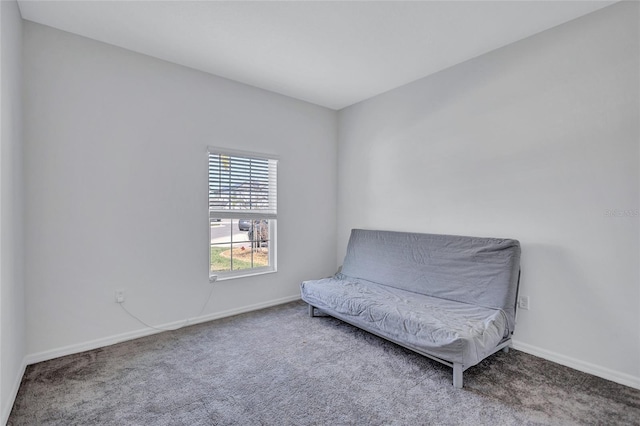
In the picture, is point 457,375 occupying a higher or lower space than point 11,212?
lower

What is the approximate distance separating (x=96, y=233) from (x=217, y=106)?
172 centimetres

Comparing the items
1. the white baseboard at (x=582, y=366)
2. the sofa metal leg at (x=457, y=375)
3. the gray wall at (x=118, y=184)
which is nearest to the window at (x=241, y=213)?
the gray wall at (x=118, y=184)

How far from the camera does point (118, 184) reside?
2.73m

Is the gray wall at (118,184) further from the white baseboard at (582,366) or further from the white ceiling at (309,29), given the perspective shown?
the white baseboard at (582,366)

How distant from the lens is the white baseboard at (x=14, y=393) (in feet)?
5.57

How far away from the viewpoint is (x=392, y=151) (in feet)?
12.2

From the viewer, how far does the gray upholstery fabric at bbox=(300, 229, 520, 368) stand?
7.06 ft

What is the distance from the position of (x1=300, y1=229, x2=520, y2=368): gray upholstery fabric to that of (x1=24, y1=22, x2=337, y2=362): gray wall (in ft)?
4.12

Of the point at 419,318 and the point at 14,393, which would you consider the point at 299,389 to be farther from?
the point at 14,393

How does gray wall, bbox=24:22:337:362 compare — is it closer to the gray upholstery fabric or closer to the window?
the window

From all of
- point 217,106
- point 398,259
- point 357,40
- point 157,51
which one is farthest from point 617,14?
point 157,51

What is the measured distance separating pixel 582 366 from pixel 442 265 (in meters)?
1.21

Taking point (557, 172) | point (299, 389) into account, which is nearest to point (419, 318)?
point (299, 389)

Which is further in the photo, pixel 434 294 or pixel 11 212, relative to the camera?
pixel 434 294
